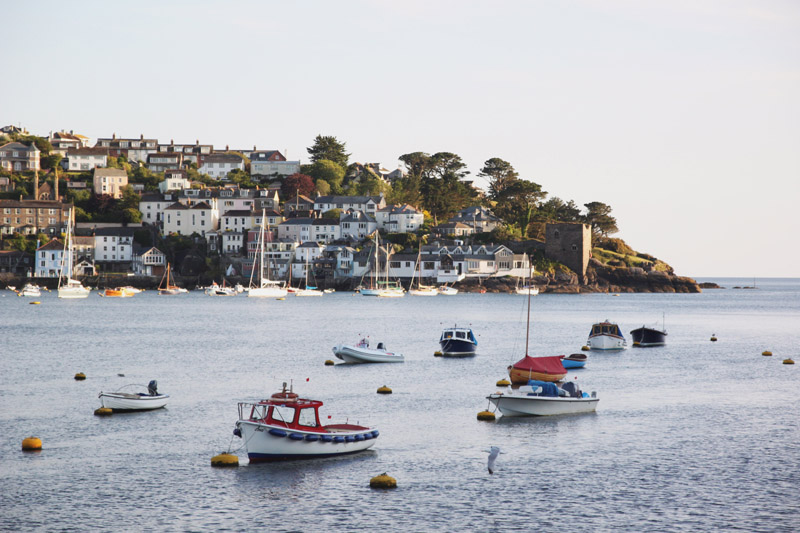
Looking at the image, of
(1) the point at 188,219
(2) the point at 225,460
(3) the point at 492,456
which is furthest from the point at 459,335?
(1) the point at 188,219

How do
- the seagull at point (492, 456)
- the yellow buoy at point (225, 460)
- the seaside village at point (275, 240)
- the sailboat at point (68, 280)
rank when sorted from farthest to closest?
the seaside village at point (275, 240), the sailboat at point (68, 280), the yellow buoy at point (225, 460), the seagull at point (492, 456)

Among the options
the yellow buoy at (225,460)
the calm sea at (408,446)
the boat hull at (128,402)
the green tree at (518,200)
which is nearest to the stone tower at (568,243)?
the green tree at (518,200)

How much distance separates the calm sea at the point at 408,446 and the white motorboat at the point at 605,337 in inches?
68.1

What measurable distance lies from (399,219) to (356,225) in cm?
946

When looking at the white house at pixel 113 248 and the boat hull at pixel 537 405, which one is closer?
the boat hull at pixel 537 405

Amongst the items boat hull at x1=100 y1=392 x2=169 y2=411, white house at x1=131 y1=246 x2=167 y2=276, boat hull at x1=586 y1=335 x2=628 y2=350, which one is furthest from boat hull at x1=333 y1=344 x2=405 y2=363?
white house at x1=131 y1=246 x2=167 y2=276

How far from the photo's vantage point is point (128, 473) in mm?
A: 30469

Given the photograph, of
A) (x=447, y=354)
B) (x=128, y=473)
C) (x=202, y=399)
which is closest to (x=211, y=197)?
(x=447, y=354)

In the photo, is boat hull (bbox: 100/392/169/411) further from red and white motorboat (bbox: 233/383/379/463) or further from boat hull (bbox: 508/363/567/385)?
boat hull (bbox: 508/363/567/385)

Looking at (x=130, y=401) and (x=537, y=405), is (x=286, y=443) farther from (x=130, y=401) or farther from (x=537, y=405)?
(x=537, y=405)

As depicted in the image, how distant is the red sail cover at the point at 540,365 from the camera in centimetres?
4712

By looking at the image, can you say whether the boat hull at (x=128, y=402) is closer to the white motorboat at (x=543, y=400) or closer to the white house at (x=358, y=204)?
the white motorboat at (x=543, y=400)

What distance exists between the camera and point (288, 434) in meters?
31.8

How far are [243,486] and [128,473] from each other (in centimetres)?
445
